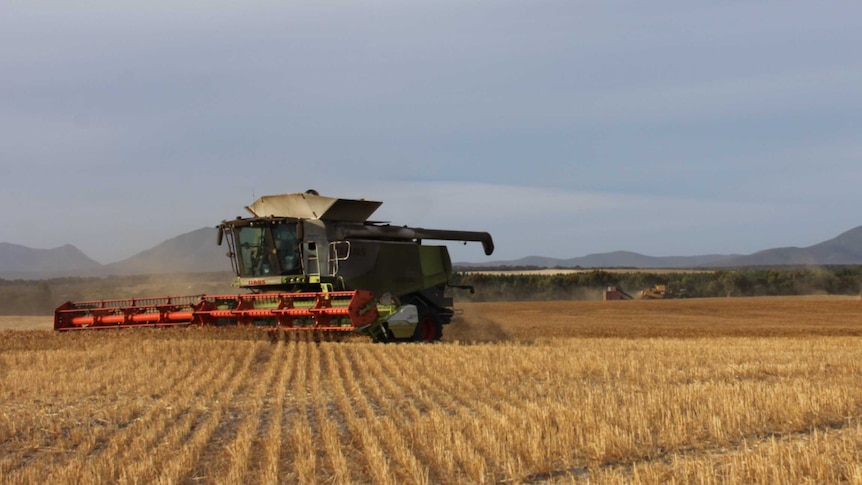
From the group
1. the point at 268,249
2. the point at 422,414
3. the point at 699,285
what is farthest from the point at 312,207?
the point at 699,285

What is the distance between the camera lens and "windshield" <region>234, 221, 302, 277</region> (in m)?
15.1

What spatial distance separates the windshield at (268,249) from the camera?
15.1 metres

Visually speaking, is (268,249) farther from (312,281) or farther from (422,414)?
(422,414)

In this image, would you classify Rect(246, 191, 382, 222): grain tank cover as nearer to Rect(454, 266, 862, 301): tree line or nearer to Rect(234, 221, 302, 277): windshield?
Rect(234, 221, 302, 277): windshield

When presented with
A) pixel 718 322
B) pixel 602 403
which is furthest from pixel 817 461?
pixel 718 322

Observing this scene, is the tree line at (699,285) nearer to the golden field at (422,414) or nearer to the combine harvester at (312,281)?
the combine harvester at (312,281)

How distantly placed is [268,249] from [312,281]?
1152mm

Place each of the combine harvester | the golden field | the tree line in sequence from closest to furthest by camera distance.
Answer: the golden field < the combine harvester < the tree line

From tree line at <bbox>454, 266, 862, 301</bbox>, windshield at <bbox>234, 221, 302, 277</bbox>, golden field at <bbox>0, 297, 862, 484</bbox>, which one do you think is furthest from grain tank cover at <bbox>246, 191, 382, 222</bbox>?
tree line at <bbox>454, 266, 862, 301</bbox>

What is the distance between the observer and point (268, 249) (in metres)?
15.3

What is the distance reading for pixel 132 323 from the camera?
15.1 metres

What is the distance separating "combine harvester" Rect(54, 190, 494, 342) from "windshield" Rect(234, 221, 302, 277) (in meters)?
0.02

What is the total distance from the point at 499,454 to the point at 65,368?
6.68 m

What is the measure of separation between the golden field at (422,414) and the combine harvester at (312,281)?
1.26m
